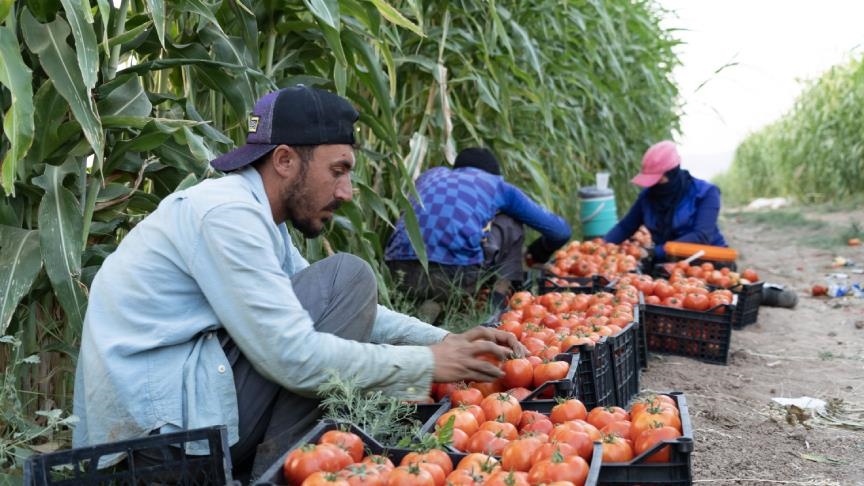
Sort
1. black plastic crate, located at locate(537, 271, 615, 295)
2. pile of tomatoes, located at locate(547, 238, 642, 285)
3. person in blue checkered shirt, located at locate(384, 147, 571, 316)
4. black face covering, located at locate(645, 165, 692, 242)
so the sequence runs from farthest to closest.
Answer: black face covering, located at locate(645, 165, 692, 242) → pile of tomatoes, located at locate(547, 238, 642, 285) → person in blue checkered shirt, located at locate(384, 147, 571, 316) → black plastic crate, located at locate(537, 271, 615, 295)

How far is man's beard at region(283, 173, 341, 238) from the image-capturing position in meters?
2.53

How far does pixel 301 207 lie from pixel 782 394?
2646mm

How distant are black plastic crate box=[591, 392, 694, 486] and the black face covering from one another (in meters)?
4.45

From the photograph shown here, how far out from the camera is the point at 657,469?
7.19 ft

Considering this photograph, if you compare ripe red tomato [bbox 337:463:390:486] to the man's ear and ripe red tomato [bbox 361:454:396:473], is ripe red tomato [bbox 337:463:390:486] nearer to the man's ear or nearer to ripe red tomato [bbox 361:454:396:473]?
ripe red tomato [bbox 361:454:396:473]

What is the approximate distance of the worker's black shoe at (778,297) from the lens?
21.0 feet

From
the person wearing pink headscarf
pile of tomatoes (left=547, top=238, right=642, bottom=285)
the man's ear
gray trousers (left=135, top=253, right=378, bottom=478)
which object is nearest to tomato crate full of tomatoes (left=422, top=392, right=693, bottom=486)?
gray trousers (left=135, top=253, right=378, bottom=478)

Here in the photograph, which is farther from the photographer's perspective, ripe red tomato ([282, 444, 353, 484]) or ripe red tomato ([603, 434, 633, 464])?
ripe red tomato ([603, 434, 633, 464])

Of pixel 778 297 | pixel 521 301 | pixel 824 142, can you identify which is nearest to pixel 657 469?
pixel 521 301

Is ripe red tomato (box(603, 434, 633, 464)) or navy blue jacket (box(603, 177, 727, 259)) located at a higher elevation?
navy blue jacket (box(603, 177, 727, 259))

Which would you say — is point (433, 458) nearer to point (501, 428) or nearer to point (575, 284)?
point (501, 428)

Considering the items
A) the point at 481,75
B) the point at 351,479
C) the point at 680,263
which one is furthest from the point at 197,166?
the point at 680,263

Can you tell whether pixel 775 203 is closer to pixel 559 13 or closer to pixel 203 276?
pixel 559 13

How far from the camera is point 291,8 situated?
353cm
